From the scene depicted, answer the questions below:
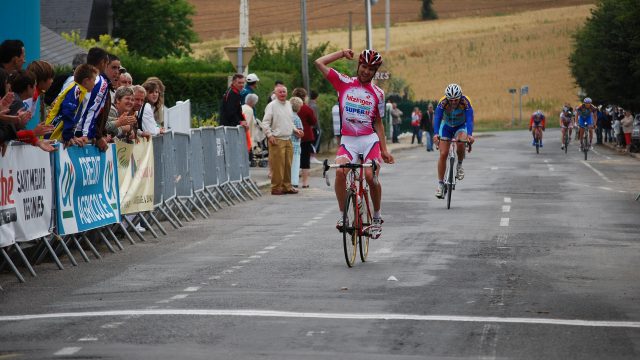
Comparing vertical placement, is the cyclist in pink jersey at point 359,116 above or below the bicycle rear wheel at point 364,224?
above

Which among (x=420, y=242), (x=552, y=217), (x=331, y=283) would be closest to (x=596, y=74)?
(x=552, y=217)

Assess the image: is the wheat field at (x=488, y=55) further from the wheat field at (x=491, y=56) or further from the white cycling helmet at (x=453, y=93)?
the white cycling helmet at (x=453, y=93)

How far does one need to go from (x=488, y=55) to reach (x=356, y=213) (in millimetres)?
112982

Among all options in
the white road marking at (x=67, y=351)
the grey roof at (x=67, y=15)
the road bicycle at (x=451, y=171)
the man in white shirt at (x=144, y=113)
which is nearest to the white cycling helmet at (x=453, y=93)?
the road bicycle at (x=451, y=171)

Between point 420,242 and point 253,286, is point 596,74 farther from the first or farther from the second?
point 253,286

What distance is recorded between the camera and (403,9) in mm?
159250

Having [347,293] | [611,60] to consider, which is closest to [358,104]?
[347,293]

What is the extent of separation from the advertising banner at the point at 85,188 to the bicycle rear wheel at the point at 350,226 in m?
3.02

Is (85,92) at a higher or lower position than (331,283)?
higher

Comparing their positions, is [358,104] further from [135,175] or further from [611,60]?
[611,60]

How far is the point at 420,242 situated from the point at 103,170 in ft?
12.5

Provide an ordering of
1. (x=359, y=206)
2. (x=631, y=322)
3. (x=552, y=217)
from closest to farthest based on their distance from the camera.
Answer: (x=631, y=322) < (x=359, y=206) < (x=552, y=217)

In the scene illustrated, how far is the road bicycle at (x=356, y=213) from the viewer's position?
514 inches

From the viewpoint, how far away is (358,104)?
44.9 feet
